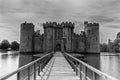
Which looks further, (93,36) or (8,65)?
(93,36)

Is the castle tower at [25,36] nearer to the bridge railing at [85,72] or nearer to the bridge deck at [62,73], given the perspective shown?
the bridge deck at [62,73]

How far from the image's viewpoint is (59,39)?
48344 millimetres

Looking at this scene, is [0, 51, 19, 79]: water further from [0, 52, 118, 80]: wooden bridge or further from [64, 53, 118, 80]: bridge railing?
[64, 53, 118, 80]: bridge railing

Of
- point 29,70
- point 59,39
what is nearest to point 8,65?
point 29,70

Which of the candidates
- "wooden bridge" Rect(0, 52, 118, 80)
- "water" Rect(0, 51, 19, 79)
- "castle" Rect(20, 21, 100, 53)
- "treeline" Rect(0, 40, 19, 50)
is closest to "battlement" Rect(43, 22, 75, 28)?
"castle" Rect(20, 21, 100, 53)

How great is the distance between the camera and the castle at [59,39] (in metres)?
46.6

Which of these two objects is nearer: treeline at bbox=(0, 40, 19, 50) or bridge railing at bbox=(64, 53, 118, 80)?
bridge railing at bbox=(64, 53, 118, 80)

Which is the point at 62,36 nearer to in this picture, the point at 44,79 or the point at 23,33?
the point at 23,33

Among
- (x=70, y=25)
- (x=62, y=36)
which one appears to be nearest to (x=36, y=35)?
(x=62, y=36)

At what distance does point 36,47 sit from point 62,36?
361 inches

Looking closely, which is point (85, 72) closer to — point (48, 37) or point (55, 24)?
point (48, 37)

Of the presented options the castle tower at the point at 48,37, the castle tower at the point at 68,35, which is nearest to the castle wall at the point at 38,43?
the castle tower at the point at 48,37

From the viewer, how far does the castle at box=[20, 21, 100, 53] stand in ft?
153

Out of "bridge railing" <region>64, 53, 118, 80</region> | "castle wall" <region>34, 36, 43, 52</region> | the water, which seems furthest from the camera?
"castle wall" <region>34, 36, 43, 52</region>
